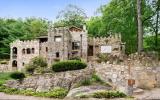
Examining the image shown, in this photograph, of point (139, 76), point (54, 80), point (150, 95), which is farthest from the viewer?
point (54, 80)

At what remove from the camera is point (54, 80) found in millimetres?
38438

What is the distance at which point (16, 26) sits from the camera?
3691 inches

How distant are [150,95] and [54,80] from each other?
36.7ft

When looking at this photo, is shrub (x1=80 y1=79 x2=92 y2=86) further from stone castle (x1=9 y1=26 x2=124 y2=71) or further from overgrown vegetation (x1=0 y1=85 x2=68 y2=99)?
stone castle (x1=9 y1=26 x2=124 y2=71)

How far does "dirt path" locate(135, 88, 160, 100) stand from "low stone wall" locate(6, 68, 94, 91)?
6.89 metres

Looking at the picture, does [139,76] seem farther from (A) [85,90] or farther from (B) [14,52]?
(B) [14,52]

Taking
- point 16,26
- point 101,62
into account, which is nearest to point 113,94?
point 101,62

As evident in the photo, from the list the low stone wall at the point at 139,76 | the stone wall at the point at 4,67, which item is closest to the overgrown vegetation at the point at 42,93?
the low stone wall at the point at 139,76

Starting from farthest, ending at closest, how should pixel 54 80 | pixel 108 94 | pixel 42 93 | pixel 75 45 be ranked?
pixel 75 45, pixel 54 80, pixel 42 93, pixel 108 94

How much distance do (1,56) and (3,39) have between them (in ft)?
16.7

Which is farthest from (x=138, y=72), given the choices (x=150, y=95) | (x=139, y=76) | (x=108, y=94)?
(x=108, y=94)

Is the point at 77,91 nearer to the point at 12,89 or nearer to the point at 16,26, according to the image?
the point at 12,89

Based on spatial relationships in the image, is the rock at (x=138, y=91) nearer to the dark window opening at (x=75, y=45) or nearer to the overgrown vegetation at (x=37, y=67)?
the overgrown vegetation at (x=37, y=67)

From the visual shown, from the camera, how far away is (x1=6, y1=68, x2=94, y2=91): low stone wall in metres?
37.4
